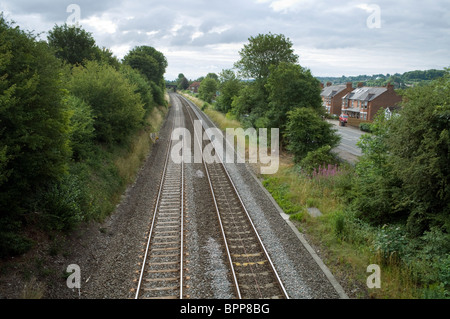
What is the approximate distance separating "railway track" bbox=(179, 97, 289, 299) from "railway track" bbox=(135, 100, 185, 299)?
150 centimetres

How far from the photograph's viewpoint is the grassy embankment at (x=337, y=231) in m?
7.89

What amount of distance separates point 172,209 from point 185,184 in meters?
3.46

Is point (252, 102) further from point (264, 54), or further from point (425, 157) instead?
point (425, 157)

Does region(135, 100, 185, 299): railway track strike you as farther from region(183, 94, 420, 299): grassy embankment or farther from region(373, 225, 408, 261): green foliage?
region(373, 225, 408, 261): green foliage

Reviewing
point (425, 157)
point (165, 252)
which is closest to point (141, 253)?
point (165, 252)

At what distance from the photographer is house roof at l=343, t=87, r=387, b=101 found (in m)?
60.1

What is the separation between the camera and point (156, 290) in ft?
25.8

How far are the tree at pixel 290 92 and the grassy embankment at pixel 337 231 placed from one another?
23.7 ft

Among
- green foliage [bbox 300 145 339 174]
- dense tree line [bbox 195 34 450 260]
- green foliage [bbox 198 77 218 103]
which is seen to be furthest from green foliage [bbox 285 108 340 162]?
green foliage [bbox 198 77 218 103]

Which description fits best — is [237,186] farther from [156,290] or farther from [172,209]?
[156,290]

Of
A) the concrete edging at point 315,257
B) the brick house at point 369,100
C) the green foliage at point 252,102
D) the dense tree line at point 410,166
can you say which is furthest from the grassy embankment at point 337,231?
the brick house at point 369,100

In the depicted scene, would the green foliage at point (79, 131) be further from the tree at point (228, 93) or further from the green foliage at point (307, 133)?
the tree at point (228, 93)

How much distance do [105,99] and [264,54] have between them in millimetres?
18144
